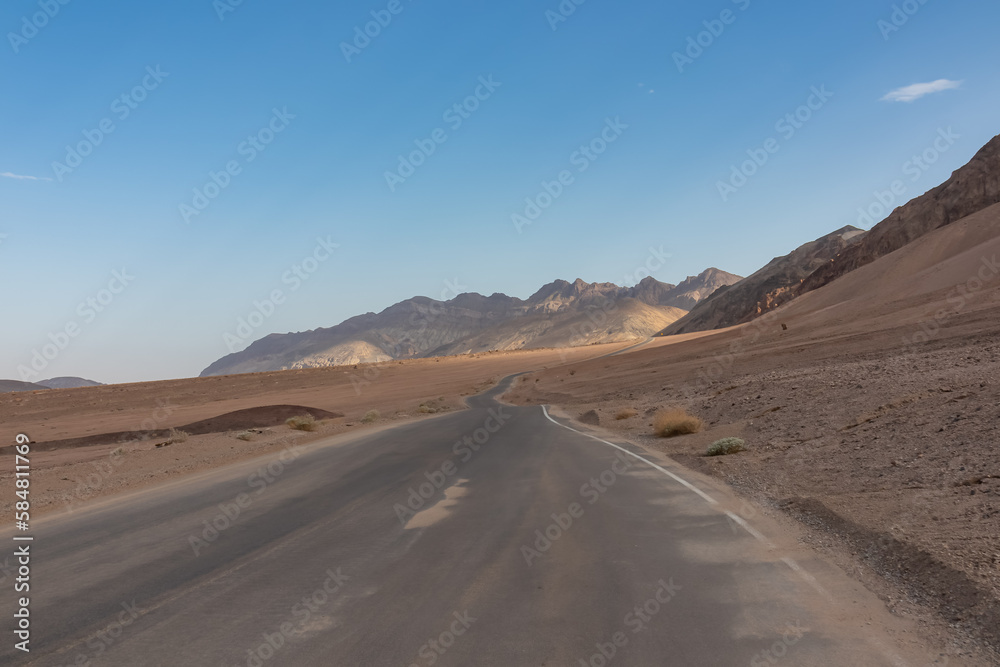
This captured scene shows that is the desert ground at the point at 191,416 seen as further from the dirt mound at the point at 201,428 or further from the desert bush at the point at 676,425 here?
the desert bush at the point at 676,425

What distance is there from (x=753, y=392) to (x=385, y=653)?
74.8ft

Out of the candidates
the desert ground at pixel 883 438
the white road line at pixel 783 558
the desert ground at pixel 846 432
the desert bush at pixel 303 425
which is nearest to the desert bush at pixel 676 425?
the desert ground at pixel 883 438

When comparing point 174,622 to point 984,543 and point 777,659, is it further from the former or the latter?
point 984,543

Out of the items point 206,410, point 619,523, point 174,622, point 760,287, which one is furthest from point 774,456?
point 760,287

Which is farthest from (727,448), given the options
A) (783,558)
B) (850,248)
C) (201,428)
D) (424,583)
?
(850,248)

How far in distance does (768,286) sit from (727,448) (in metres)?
122

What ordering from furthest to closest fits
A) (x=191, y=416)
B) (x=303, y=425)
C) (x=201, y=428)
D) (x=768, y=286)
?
(x=768, y=286), (x=191, y=416), (x=201, y=428), (x=303, y=425)

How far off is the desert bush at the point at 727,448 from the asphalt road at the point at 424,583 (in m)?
4.39

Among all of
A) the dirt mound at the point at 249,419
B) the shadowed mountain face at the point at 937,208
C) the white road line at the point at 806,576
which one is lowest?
the white road line at the point at 806,576

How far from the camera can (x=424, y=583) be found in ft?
20.9

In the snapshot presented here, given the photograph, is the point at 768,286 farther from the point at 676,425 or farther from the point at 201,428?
the point at 676,425

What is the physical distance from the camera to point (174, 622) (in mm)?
5559

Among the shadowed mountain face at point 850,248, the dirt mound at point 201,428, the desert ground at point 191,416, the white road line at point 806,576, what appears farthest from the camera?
the shadowed mountain face at point 850,248

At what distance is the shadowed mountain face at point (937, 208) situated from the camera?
258 ft
